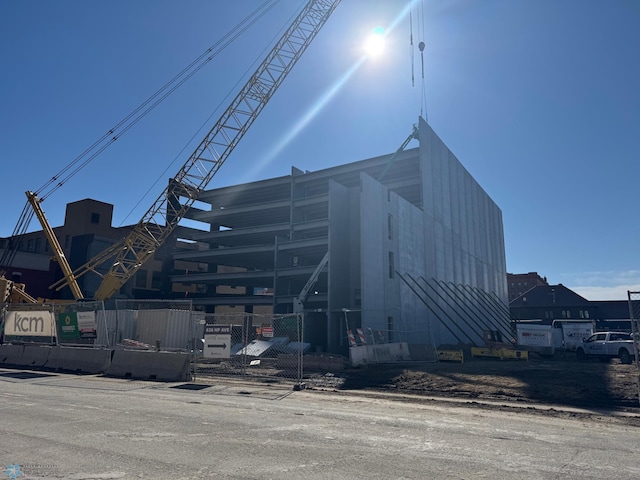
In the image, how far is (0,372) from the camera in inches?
681

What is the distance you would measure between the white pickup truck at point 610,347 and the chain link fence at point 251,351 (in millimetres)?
17131

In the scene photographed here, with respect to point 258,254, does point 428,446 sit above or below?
below

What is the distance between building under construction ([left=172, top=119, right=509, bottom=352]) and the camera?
1321 inches

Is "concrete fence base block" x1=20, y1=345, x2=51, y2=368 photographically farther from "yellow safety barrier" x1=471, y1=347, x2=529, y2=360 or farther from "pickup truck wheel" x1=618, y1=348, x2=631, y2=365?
"pickup truck wheel" x1=618, y1=348, x2=631, y2=365

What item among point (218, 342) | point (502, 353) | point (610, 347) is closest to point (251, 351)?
point (218, 342)

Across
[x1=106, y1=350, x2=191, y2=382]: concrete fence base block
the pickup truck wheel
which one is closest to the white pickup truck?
the pickup truck wheel

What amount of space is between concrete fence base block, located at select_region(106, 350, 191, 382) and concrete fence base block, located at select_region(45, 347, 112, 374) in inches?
17.4

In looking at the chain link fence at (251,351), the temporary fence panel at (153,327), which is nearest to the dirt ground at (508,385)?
the chain link fence at (251,351)

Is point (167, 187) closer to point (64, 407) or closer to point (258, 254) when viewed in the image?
point (258, 254)

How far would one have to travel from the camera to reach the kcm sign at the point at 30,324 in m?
19.9

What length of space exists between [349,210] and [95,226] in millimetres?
41660

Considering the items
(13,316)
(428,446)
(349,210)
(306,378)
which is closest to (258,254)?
(349,210)

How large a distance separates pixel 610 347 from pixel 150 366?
24935 millimetres

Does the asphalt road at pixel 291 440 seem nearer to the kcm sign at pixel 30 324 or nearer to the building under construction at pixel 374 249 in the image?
the kcm sign at pixel 30 324
